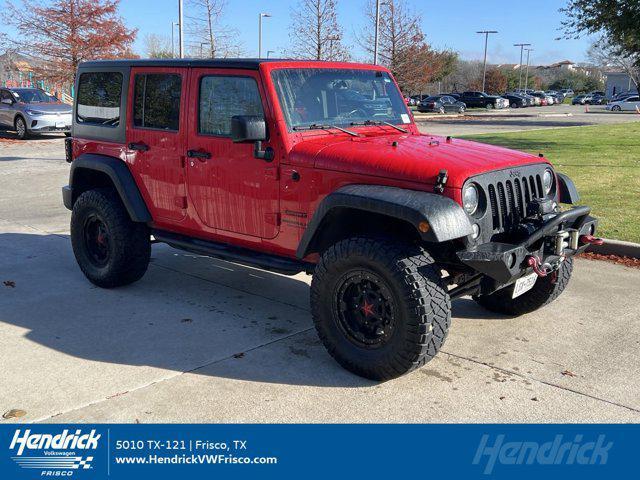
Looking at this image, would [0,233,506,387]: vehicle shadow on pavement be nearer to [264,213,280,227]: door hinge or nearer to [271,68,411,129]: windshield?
[264,213,280,227]: door hinge

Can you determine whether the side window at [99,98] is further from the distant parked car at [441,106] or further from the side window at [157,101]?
the distant parked car at [441,106]

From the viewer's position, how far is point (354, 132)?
16.1 feet

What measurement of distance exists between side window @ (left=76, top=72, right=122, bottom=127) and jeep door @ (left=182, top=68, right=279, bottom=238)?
1.06 metres

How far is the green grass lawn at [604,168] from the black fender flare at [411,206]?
4356mm

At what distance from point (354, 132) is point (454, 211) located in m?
1.40

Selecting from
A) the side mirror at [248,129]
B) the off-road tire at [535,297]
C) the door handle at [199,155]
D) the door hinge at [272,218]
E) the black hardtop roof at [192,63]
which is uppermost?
the black hardtop roof at [192,63]

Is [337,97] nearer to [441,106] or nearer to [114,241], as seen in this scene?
[114,241]

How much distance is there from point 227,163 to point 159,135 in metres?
0.86

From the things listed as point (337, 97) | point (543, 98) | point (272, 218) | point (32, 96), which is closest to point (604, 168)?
point (337, 97)

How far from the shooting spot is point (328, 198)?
163 inches

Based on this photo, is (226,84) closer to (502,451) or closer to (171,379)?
(171,379)

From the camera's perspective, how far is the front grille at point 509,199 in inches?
163

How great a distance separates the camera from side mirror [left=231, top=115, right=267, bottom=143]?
14.5ft

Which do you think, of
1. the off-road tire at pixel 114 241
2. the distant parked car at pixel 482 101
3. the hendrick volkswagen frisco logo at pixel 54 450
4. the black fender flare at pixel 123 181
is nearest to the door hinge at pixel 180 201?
the black fender flare at pixel 123 181
